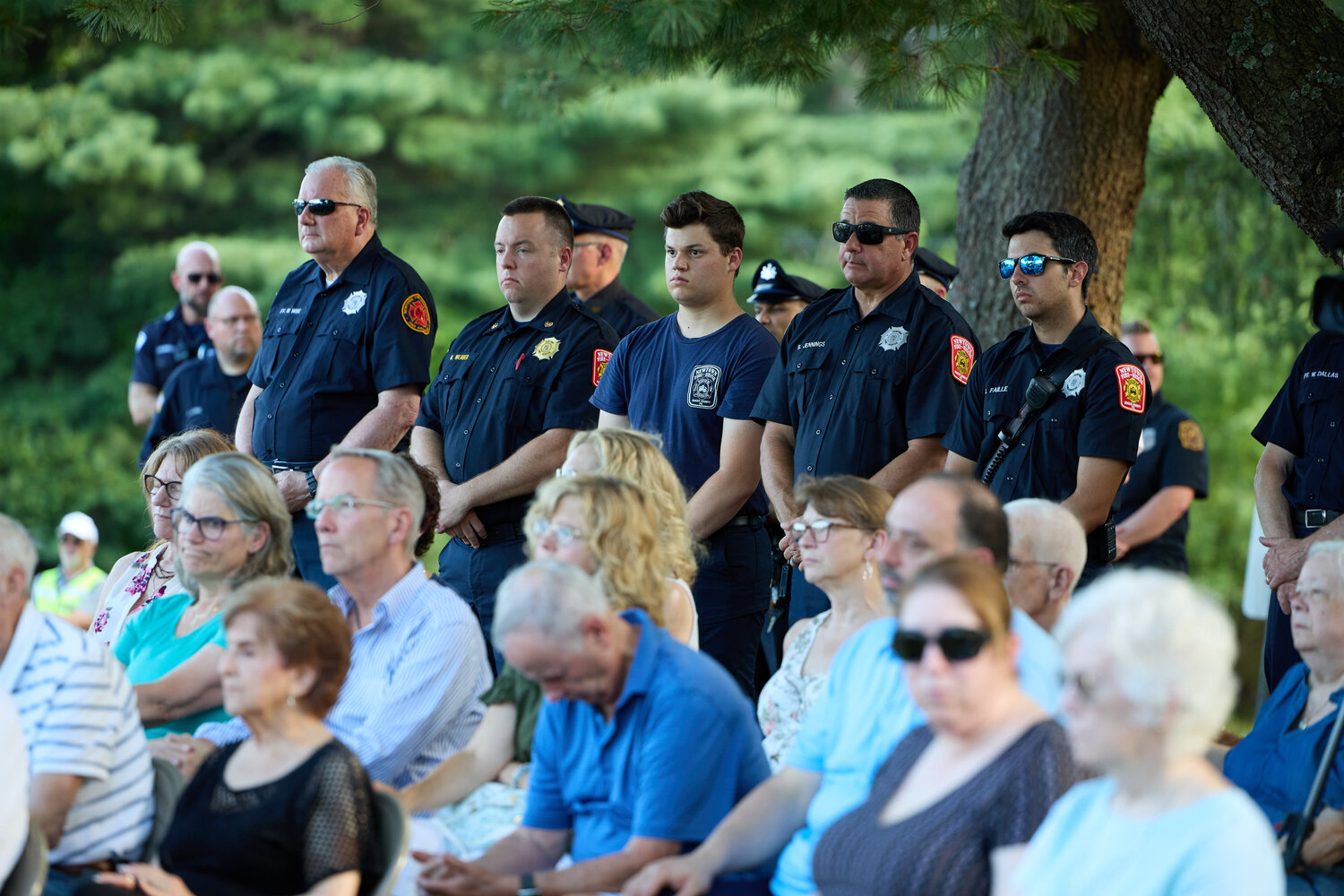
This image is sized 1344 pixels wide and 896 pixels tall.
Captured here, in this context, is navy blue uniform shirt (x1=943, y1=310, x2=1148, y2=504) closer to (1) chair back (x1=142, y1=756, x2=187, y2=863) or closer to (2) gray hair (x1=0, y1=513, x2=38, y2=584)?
(1) chair back (x1=142, y1=756, x2=187, y2=863)

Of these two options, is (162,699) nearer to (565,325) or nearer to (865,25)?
(565,325)

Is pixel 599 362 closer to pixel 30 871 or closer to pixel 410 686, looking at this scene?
pixel 410 686

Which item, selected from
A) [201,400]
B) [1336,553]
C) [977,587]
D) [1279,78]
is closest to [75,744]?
[977,587]

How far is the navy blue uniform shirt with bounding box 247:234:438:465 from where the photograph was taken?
5.18 metres

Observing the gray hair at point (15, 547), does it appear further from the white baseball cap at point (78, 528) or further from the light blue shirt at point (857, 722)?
the white baseball cap at point (78, 528)

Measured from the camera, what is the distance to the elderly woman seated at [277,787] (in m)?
2.77

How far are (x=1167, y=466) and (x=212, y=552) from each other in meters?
4.69

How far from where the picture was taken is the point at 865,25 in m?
4.97

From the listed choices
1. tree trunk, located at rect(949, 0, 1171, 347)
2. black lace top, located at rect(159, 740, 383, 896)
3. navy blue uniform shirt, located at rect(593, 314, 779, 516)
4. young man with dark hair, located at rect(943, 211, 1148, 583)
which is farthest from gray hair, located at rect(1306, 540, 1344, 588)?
tree trunk, located at rect(949, 0, 1171, 347)

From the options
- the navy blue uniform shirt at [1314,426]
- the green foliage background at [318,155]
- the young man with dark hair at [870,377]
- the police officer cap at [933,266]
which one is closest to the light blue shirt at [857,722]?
the young man with dark hair at [870,377]

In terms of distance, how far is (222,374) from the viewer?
7266mm

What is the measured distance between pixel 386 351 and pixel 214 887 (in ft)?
8.55

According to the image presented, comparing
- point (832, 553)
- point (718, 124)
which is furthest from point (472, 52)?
point (832, 553)

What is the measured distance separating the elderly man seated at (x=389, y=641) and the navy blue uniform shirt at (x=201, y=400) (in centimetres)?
367
